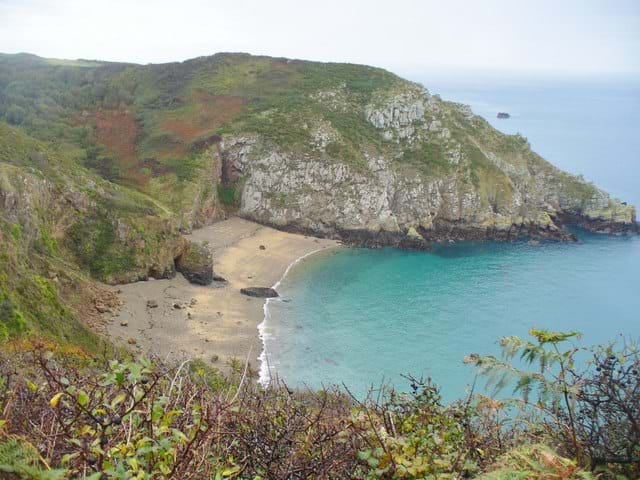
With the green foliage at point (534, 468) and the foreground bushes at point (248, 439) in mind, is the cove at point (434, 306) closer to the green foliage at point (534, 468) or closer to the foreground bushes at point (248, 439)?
the foreground bushes at point (248, 439)

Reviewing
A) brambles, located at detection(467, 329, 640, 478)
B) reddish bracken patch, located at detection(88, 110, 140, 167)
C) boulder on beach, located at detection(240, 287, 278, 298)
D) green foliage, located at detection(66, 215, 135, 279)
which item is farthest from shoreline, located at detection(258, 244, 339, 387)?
reddish bracken patch, located at detection(88, 110, 140, 167)

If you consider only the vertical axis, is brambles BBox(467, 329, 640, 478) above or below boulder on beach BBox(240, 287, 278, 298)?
above

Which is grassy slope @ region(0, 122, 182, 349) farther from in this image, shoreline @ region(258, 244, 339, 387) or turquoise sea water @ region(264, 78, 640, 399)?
turquoise sea water @ region(264, 78, 640, 399)

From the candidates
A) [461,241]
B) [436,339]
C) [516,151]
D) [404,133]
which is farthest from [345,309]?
[516,151]

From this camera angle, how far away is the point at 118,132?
183 feet

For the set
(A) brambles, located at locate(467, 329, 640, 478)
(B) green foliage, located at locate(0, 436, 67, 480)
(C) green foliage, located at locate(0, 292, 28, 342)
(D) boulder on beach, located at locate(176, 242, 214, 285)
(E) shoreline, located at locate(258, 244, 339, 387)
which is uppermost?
(B) green foliage, located at locate(0, 436, 67, 480)

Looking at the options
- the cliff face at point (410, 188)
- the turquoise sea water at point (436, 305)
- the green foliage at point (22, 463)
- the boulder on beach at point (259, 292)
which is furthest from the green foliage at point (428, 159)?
the green foliage at point (22, 463)

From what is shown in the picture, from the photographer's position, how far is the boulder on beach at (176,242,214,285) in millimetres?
35688

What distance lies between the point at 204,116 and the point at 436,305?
3563cm

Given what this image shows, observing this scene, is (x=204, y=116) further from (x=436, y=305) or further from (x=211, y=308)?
(x=436, y=305)

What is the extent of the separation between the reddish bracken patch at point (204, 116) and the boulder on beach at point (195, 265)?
20816 mm

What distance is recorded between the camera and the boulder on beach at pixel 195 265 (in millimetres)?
35688

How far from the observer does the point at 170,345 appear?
1040 inches

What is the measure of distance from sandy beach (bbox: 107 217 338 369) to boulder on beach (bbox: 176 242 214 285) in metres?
0.53
